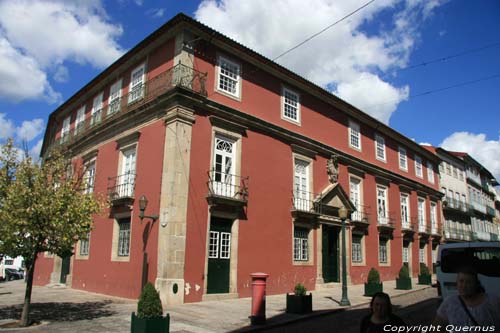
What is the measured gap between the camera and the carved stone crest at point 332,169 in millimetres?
19578

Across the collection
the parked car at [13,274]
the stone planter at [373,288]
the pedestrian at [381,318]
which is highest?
the pedestrian at [381,318]

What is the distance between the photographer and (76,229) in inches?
370

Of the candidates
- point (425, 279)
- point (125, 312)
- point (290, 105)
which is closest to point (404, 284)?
point (425, 279)

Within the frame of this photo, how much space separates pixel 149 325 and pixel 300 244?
35.7ft

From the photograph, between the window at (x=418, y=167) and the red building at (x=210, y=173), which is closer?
the red building at (x=210, y=173)

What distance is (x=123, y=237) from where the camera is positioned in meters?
15.1

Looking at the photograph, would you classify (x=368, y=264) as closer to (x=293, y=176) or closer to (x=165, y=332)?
(x=293, y=176)

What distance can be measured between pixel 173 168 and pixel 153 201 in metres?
1.46

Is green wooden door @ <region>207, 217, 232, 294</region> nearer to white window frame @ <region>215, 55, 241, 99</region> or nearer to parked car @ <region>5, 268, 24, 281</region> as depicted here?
white window frame @ <region>215, 55, 241, 99</region>

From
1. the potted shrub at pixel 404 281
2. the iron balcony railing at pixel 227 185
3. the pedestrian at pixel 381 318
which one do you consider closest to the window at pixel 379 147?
the potted shrub at pixel 404 281

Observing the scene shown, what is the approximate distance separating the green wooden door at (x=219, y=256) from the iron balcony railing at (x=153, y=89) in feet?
15.2

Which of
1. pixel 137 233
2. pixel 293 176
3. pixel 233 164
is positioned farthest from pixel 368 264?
pixel 137 233

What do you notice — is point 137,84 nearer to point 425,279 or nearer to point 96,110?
point 96,110

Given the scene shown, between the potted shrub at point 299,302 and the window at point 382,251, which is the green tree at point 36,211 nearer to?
the potted shrub at point 299,302
